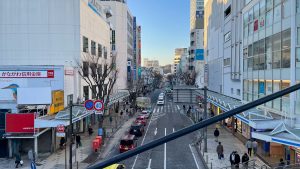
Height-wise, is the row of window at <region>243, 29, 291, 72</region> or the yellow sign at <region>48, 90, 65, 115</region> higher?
the row of window at <region>243, 29, 291, 72</region>

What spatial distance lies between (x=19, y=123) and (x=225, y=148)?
Answer: 54.6ft

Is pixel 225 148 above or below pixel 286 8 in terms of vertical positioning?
below

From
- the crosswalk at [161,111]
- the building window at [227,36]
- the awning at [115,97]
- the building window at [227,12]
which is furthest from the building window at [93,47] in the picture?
the building window at [227,12]

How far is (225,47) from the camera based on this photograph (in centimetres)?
4556

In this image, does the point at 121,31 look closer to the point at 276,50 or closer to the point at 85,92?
the point at 85,92

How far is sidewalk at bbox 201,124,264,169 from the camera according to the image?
22.6 metres

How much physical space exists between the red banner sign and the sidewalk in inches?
525

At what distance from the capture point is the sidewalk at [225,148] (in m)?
22.6

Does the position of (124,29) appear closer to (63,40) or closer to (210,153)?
(63,40)

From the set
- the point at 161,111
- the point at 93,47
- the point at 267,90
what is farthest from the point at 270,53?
the point at 161,111

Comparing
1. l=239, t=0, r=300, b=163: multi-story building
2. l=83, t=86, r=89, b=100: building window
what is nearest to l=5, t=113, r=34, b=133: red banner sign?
l=239, t=0, r=300, b=163: multi-story building

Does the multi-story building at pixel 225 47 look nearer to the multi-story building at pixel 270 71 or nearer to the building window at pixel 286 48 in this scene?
the multi-story building at pixel 270 71

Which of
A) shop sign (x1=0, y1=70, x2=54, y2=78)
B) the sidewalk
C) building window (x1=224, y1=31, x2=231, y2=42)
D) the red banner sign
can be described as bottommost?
the sidewalk

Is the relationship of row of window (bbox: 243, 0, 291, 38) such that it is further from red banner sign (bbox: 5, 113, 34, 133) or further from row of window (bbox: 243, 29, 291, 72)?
red banner sign (bbox: 5, 113, 34, 133)
